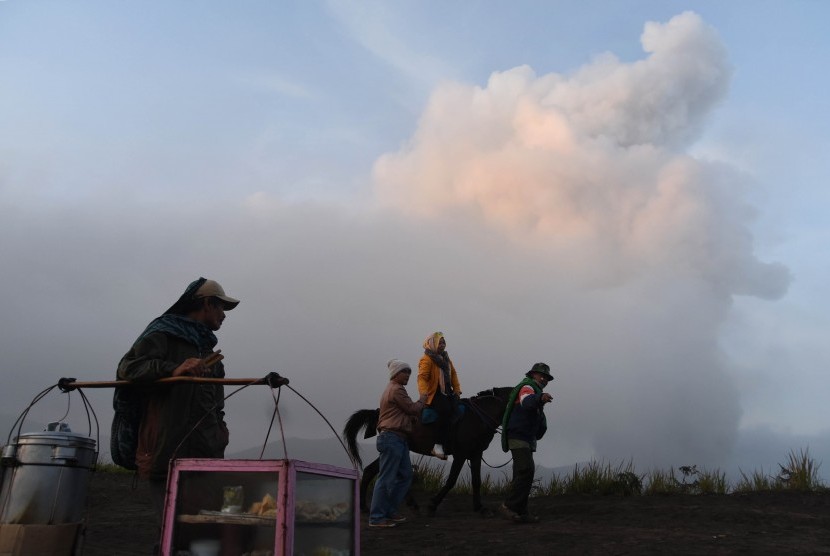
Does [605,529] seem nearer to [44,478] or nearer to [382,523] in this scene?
[382,523]

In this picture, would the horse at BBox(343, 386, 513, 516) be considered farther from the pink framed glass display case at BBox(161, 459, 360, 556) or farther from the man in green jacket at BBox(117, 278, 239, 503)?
the pink framed glass display case at BBox(161, 459, 360, 556)

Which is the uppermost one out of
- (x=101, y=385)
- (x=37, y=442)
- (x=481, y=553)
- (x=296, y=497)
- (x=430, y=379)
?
(x=430, y=379)

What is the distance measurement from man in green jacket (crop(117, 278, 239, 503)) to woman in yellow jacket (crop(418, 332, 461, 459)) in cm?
459

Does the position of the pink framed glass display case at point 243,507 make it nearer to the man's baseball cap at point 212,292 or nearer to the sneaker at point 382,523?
the man's baseball cap at point 212,292

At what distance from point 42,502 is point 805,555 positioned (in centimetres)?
556

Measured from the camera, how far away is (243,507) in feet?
12.3

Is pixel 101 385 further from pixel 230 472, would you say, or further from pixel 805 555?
pixel 805 555

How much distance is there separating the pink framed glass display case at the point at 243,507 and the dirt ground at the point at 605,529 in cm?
330

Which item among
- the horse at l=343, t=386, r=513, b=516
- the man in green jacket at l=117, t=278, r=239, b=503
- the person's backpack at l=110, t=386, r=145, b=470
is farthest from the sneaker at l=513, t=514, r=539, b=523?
the person's backpack at l=110, t=386, r=145, b=470

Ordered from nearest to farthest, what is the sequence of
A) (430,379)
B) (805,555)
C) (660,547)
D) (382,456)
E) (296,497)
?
1. (296,497)
2. (805,555)
3. (660,547)
4. (382,456)
5. (430,379)

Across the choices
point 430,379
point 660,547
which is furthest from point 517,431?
point 660,547

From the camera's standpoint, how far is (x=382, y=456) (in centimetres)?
804

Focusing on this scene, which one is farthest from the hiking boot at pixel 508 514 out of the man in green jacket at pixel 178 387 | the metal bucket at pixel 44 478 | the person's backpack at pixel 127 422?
the metal bucket at pixel 44 478

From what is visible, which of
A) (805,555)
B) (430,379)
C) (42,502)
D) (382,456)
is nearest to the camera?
(42,502)
